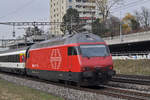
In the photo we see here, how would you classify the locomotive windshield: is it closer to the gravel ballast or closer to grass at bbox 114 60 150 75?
the gravel ballast

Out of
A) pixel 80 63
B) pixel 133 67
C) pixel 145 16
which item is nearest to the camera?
pixel 80 63

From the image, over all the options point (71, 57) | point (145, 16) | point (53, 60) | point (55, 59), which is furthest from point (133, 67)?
point (145, 16)

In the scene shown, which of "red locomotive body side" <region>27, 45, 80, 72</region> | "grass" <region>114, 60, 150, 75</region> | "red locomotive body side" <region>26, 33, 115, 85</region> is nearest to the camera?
"red locomotive body side" <region>26, 33, 115, 85</region>

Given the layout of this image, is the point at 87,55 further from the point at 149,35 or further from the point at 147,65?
the point at 149,35

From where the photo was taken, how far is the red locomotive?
1379 centimetres

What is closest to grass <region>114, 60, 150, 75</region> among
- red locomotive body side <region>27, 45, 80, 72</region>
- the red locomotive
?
red locomotive body side <region>27, 45, 80, 72</region>

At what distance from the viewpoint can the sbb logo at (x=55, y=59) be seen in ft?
53.3

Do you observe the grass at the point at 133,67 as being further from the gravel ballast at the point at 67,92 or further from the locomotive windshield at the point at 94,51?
the gravel ballast at the point at 67,92

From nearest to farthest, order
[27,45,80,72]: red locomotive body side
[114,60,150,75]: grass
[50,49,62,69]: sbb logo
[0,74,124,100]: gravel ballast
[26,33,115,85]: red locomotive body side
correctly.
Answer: [0,74,124,100]: gravel ballast < [26,33,115,85]: red locomotive body side < [27,45,80,72]: red locomotive body side < [50,49,62,69]: sbb logo < [114,60,150,75]: grass

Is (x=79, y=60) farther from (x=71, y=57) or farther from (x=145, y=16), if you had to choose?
(x=145, y=16)

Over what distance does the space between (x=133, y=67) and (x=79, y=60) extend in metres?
17.8

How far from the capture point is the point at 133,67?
3014 cm

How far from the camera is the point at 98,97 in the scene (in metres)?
10.7

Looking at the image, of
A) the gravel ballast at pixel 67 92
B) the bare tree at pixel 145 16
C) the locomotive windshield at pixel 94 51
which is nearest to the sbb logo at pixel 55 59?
the gravel ballast at pixel 67 92
